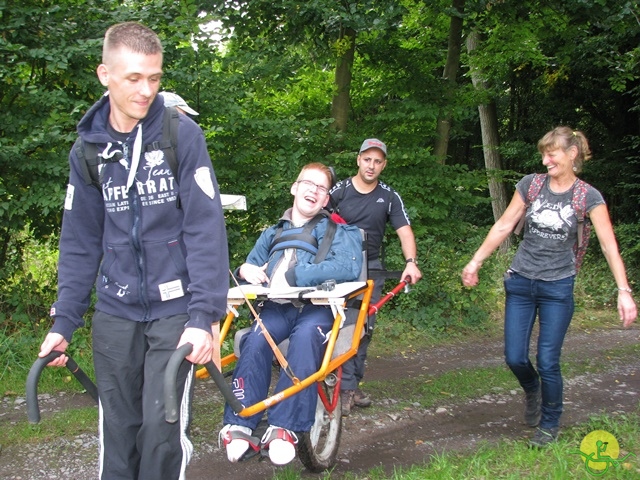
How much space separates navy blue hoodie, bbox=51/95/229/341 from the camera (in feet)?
9.04

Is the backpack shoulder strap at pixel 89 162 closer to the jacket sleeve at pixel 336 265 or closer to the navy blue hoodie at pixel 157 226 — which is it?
the navy blue hoodie at pixel 157 226

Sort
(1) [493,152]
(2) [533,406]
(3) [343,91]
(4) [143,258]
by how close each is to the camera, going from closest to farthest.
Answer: (4) [143,258] → (2) [533,406] → (3) [343,91] → (1) [493,152]

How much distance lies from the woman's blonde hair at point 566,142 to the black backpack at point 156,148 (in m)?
2.85

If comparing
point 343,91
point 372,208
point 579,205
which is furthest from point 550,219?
point 343,91

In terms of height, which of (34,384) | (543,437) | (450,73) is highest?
(450,73)

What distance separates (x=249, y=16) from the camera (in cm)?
829

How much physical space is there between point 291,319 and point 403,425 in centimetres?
172

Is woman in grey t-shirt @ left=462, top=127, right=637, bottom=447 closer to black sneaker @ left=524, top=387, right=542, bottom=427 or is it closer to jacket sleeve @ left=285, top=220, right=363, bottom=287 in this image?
Result: black sneaker @ left=524, top=387, right=542, bottom=427

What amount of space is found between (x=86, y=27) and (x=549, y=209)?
15.1 ft

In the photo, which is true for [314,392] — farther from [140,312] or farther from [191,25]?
[191,25]

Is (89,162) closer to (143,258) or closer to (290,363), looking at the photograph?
(143,258)

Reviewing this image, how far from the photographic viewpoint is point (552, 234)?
4.80 meters

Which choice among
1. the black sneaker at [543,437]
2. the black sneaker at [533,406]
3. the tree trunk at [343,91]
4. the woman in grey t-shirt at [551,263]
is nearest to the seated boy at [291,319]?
the woman in grey t-shirt at [551,263]

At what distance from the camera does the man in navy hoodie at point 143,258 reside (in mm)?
2703
